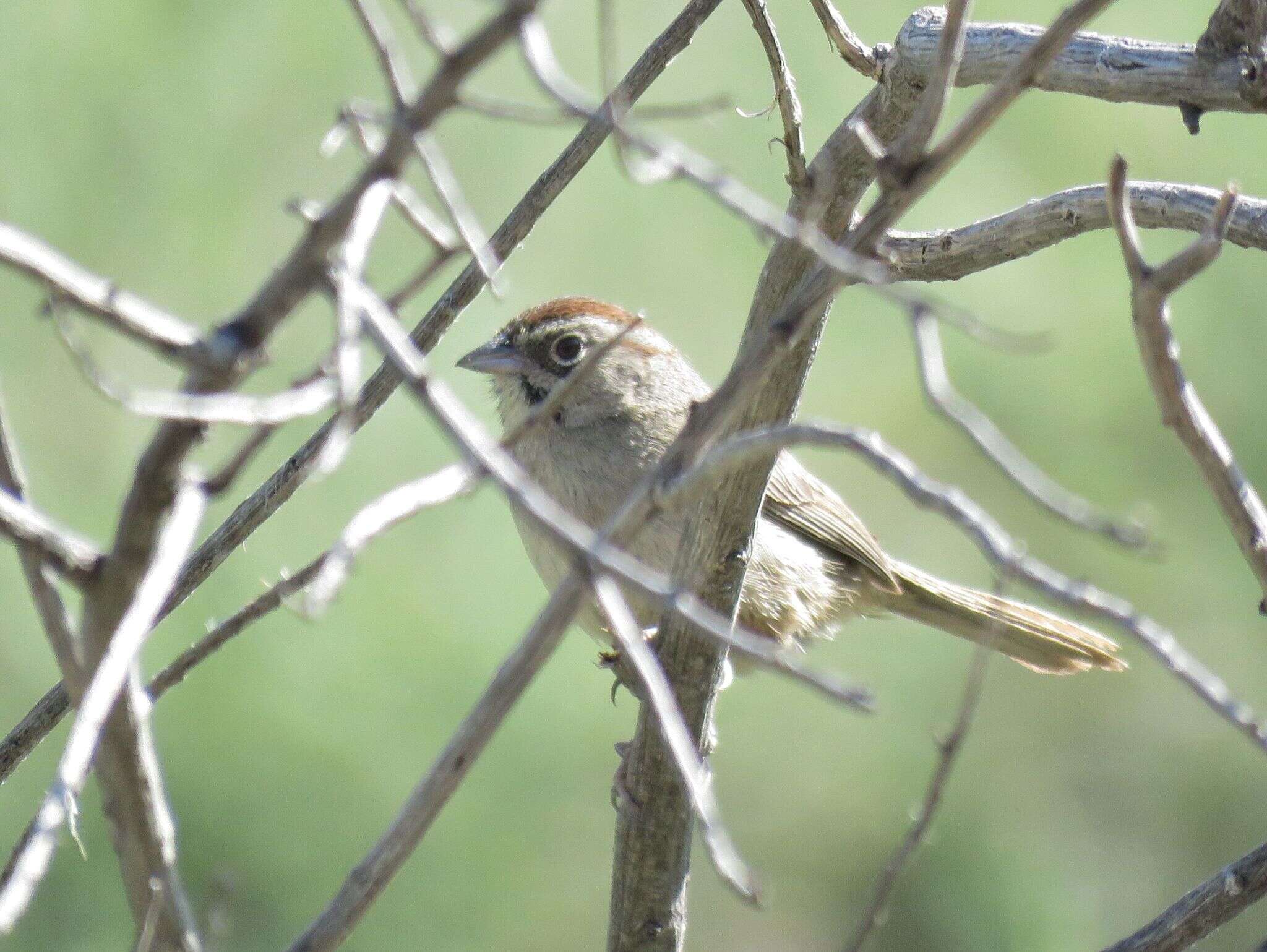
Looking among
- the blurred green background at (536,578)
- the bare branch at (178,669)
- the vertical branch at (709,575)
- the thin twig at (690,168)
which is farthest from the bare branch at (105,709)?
the blurred green background at (536,578)

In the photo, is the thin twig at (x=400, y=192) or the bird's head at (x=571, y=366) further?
the bird's head at (x=571, y=366)

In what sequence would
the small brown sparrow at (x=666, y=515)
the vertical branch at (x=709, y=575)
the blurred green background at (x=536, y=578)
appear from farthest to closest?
the blurred green background at (x=536, y=578), the small brown sparrow at (x=666, y=515), the vertical branch at (x=709, y=575)

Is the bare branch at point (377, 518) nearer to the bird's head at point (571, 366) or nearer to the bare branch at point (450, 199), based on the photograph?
the bare branch at point (450, 199)

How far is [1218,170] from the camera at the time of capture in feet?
24.4

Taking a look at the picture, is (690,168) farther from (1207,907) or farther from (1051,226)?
(1207,907)

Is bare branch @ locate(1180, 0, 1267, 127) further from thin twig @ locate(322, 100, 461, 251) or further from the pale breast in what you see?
the pale breast

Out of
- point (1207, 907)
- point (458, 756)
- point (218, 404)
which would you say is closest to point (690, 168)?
point (218, 404)

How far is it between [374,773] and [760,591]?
7.46ft

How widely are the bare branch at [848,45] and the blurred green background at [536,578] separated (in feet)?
11.0

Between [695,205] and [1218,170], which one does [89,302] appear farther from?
[1218,170]

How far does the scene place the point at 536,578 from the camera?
6.65 metres

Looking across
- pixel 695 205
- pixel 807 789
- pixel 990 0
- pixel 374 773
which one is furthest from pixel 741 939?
pixel 990 0

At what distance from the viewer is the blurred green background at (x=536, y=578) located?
6.39 meters

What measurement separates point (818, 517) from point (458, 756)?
151 inches
